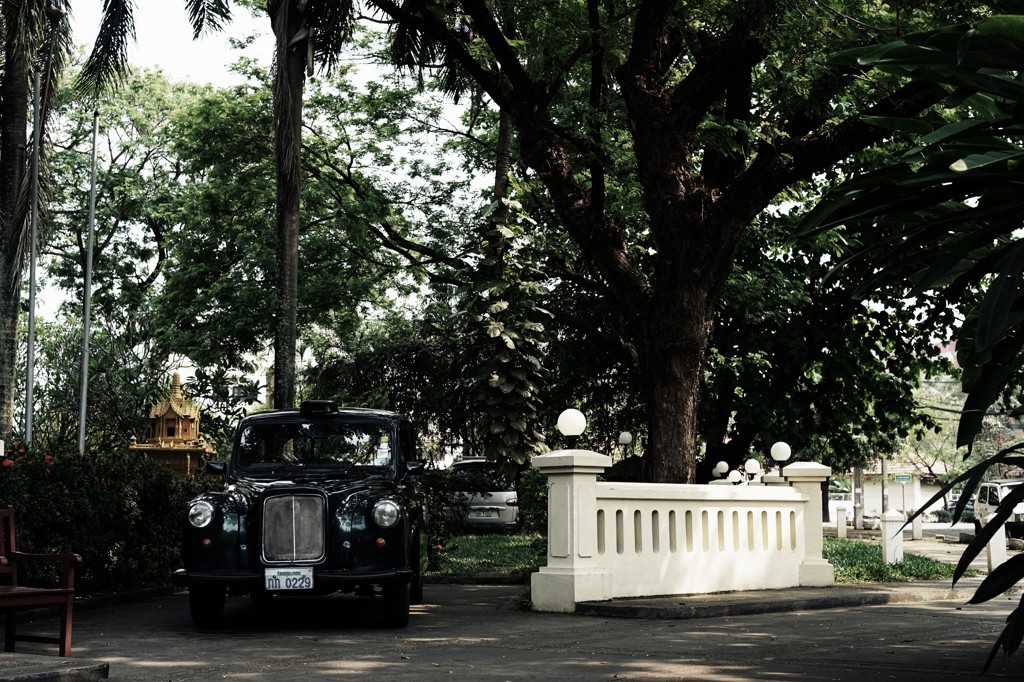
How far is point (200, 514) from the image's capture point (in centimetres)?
1088

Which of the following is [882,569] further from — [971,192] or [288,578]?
[971,192]

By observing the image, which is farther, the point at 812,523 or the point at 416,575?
the point at 812,523

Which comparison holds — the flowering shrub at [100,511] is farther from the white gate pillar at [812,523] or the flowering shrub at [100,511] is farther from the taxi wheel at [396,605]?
the white gate pillar at [812,523]

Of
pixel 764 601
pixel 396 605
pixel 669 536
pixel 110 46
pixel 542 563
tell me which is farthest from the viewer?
pixel 110 46

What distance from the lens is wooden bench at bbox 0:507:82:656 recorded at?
320 inches

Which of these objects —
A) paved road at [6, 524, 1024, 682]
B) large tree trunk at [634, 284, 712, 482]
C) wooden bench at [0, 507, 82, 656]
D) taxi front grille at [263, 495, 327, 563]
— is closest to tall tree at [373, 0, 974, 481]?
large tree trunk at [634, 284, 712, 482]

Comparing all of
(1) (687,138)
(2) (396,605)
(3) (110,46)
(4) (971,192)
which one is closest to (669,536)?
(2) (396,605)

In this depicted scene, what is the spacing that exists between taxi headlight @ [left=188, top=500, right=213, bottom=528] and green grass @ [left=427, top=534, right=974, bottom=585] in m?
5.97

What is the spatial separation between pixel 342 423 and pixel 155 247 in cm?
3211

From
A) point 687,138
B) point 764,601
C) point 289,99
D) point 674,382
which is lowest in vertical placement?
point 764,601

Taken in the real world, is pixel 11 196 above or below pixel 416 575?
above

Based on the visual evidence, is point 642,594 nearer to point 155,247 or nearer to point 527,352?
point 527,352

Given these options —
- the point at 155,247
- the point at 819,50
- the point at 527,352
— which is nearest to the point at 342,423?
the point at 819,50

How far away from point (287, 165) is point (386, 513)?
952 cm
